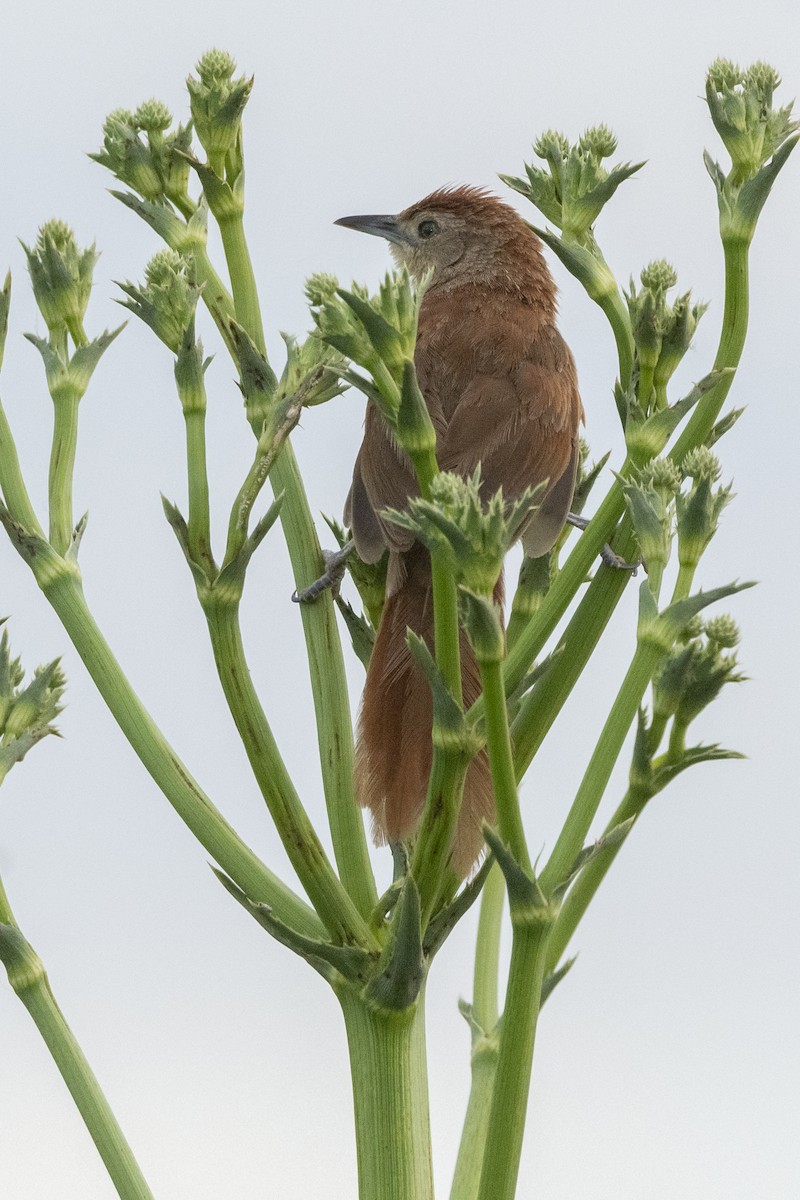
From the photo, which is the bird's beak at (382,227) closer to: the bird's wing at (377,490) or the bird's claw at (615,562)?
the bird's wing at (377,490)

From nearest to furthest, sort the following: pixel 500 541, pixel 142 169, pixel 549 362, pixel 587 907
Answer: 1. pixel 500 541
2. pixel 587 907
3. pixel 142 169
4. pixel 549 362

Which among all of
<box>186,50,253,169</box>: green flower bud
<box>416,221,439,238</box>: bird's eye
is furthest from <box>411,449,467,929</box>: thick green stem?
<box>416,221,439,238</box>: bird's eye

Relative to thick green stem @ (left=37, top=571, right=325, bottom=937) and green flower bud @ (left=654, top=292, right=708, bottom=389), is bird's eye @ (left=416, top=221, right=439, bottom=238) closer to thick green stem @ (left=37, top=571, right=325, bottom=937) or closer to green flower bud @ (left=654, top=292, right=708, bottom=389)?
green flower bud @ (left=654, top=292, right=708, bottom=389)

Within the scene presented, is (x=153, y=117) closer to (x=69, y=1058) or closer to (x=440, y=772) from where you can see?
(x=440, y=772)

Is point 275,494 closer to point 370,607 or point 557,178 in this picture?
point 370,607

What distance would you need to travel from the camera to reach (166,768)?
152cm

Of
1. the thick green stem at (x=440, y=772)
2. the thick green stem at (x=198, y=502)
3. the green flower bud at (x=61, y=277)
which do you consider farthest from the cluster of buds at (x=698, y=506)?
the green flower bud at (x=61, y=277)

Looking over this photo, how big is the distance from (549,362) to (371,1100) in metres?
1.29

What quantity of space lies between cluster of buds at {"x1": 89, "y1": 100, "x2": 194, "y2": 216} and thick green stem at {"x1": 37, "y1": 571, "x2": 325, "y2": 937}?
58 centimetres

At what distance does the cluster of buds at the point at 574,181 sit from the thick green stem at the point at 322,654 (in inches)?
14.6

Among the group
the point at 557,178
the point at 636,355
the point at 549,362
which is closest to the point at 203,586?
the point at 636,355

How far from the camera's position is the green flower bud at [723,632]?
4.37 ft

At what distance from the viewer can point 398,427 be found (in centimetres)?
124

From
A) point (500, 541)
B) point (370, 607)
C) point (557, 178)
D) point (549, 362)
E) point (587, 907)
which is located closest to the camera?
point (500, 541)
